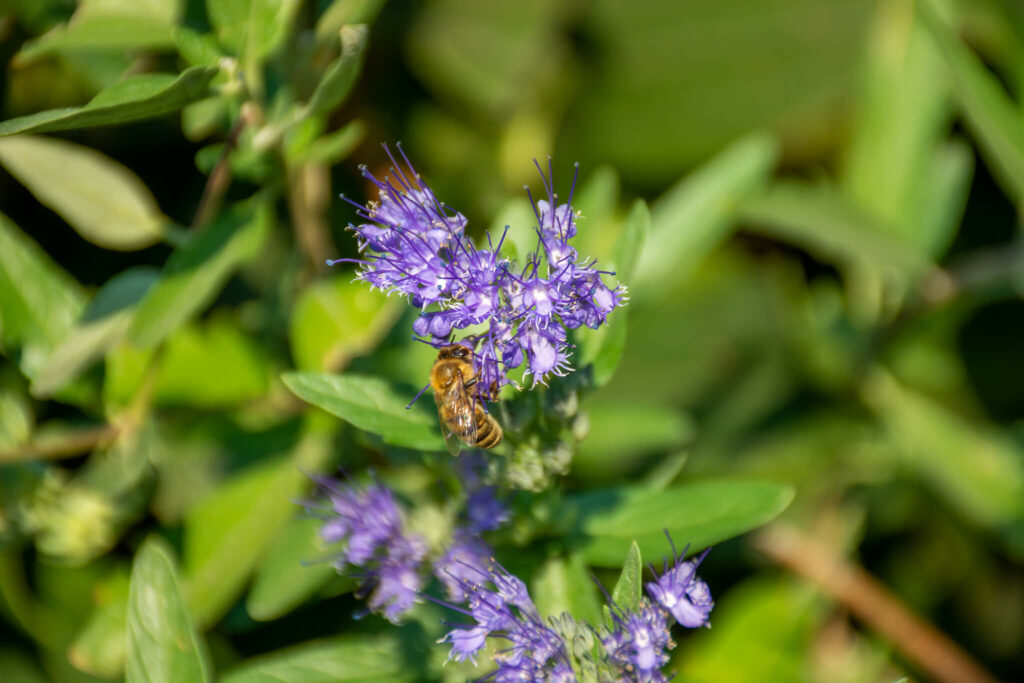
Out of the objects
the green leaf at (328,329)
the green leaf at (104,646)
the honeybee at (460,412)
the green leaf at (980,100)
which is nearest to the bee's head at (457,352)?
the honeybee at (460,412)

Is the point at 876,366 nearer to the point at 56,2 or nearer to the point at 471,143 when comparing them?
the point at 471,143

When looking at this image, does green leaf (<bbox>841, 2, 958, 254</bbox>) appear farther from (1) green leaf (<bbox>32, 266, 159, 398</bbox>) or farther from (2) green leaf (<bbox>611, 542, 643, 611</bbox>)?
(1) green leaf (<bbox>32, 266, 159, 398</bbox>)

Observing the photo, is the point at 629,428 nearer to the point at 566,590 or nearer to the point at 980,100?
the point at 566,590

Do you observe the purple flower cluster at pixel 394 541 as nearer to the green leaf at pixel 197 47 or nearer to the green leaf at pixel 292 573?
the green leaf at pixel 292 573

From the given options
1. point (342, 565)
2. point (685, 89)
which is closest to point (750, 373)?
point (685, 89)

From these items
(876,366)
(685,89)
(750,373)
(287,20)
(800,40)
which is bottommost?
(750,373)

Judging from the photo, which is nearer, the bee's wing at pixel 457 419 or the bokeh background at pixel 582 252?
the bee's wing at pixel 457 419
